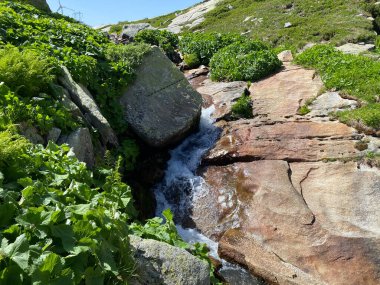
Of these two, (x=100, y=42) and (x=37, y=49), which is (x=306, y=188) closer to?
(x=37, y=49)

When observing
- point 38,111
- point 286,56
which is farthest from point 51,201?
point 286,56

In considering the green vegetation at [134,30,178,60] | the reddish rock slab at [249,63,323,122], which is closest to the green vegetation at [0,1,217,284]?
the reddish rock slab at [249,63,323,122]

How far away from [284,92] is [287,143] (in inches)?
181

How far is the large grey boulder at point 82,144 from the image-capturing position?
8398mm

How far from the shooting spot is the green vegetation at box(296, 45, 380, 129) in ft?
40.5

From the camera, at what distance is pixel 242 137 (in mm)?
12930

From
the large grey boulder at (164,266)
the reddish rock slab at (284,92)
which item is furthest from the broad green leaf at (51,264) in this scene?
the reddish rock slab at (284,92)

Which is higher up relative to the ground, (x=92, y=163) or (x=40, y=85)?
(x=40, y=85)

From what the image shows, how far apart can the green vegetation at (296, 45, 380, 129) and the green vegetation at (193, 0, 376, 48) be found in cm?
509

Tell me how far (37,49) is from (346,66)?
12455 mm

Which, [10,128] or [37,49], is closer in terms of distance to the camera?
[10,128]

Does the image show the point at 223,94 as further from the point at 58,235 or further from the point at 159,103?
the point at 58,235

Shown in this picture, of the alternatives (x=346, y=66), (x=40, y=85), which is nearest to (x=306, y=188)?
(x=40, y=85)

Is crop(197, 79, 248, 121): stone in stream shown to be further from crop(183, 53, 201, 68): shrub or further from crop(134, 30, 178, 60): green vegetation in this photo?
crop(134, 30, 178, 60): green vegetation
